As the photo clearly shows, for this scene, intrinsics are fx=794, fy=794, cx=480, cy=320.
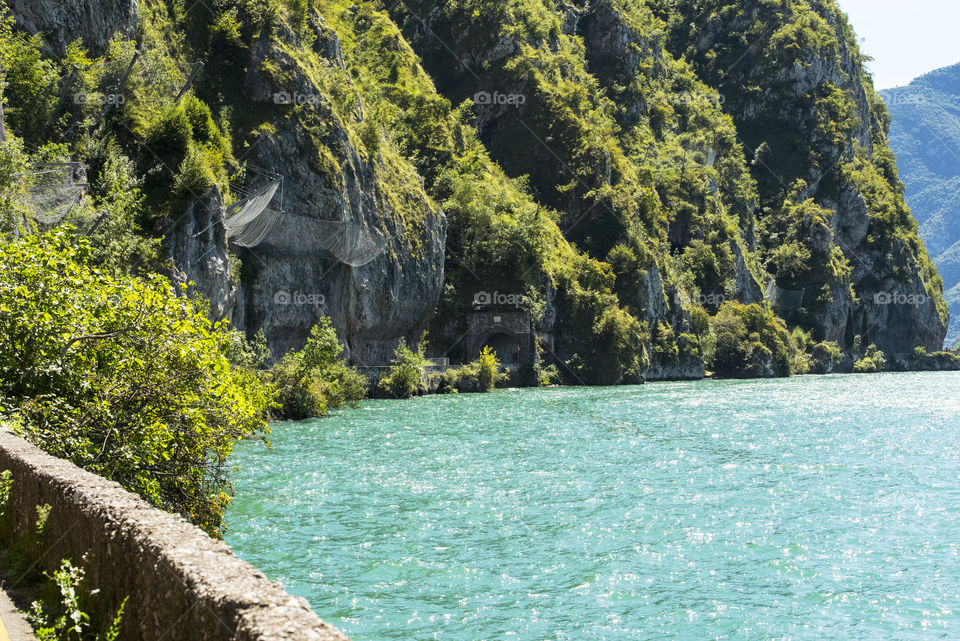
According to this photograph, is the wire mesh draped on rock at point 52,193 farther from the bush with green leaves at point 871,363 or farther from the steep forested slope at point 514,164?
the bush with green leaves at point 871,363

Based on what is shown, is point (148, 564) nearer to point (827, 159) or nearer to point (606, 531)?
point (606, 531)

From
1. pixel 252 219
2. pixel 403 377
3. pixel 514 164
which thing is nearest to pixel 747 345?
pixel 514 164

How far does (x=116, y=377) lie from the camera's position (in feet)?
45.4

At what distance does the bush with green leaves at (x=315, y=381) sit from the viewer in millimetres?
43969

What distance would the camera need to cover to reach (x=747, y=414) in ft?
164

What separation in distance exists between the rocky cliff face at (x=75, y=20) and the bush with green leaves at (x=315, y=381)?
20348mm

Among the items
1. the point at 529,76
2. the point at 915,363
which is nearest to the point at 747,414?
the point at 529,76

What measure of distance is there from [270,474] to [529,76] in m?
88.5

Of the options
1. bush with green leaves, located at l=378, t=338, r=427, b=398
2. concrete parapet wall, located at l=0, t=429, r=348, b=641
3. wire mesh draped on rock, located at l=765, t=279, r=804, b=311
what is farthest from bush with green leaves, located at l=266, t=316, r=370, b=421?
wire mesh draped on rock, located at l=765, t=279, r=804, b=311

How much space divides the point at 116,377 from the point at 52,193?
2060cm

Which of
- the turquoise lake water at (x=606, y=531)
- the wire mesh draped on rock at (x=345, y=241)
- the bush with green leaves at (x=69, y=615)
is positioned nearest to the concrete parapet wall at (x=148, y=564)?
the bush with green leaves at (x=69, y=615)

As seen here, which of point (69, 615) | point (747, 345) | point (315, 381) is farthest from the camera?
point (747, 345)

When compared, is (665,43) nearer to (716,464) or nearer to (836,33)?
(836,33)

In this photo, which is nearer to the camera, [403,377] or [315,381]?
[315,381]
